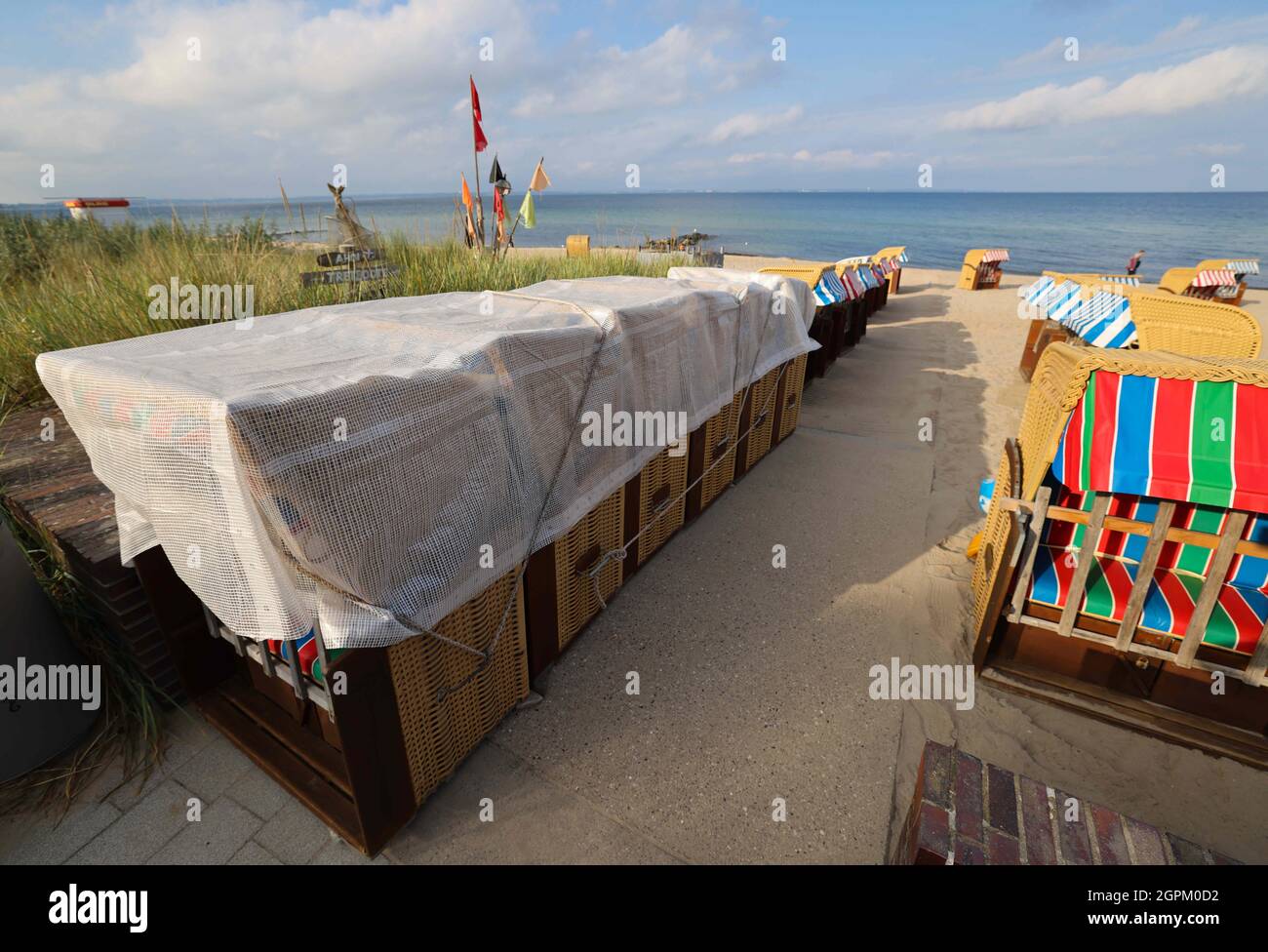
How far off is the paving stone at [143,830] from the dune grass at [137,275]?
3267 mm

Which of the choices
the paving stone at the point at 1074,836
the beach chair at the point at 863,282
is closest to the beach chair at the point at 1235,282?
the beach chair at the point at 863,282

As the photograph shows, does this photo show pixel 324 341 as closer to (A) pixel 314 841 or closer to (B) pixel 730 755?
(A) pixel 314 841

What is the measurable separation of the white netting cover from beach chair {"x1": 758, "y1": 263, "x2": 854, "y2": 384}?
21.6 ft

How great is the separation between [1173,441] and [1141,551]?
964 millimetres

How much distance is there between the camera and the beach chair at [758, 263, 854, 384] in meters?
8.77

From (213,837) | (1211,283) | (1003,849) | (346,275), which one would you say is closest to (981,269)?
(1211,283)

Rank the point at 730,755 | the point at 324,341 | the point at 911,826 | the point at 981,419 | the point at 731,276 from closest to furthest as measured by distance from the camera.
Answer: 1. the point at 911,826
2. the point at 324,341
3. the point at 730,755
4. the point at 731,276
5. the point at 981,419

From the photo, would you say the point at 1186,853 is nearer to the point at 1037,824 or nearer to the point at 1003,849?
the point at 1037,824

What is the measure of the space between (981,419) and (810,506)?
157 inches

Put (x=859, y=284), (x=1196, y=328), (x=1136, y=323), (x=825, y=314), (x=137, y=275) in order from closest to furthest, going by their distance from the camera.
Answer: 1. (x=137, y=275)
2. (x=1196, y=328)
3. (x=1136, y=323)
4. (x=825, y=314)
5. (x=859, y=284)

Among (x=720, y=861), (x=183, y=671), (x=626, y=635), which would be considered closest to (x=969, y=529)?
Result: (x=626, y=635)

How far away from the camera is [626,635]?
12.0 ft

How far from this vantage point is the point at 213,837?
2.43 m
